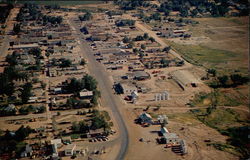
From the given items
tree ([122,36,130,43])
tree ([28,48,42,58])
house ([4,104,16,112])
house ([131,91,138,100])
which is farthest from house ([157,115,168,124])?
tree ([122,36,130,43])

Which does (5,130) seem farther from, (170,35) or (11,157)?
(170,35)

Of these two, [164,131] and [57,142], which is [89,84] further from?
[164,131]

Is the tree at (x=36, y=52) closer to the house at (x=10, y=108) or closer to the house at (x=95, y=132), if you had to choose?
the house at (x=10, y=108)

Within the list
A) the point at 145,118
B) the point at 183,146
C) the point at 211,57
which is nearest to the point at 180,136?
the point at 183,146

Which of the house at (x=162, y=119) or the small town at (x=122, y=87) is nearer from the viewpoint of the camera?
the small town at (x=122, y=87)

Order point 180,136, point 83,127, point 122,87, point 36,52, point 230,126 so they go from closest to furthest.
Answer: point 180,136 < point 83,127 < point 230,126 < point 122,87 < point 36,52

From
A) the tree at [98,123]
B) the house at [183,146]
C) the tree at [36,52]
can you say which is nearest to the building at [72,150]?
the tree at [98,123]

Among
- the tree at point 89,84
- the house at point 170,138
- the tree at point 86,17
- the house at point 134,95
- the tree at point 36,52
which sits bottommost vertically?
the house at point 170,138
